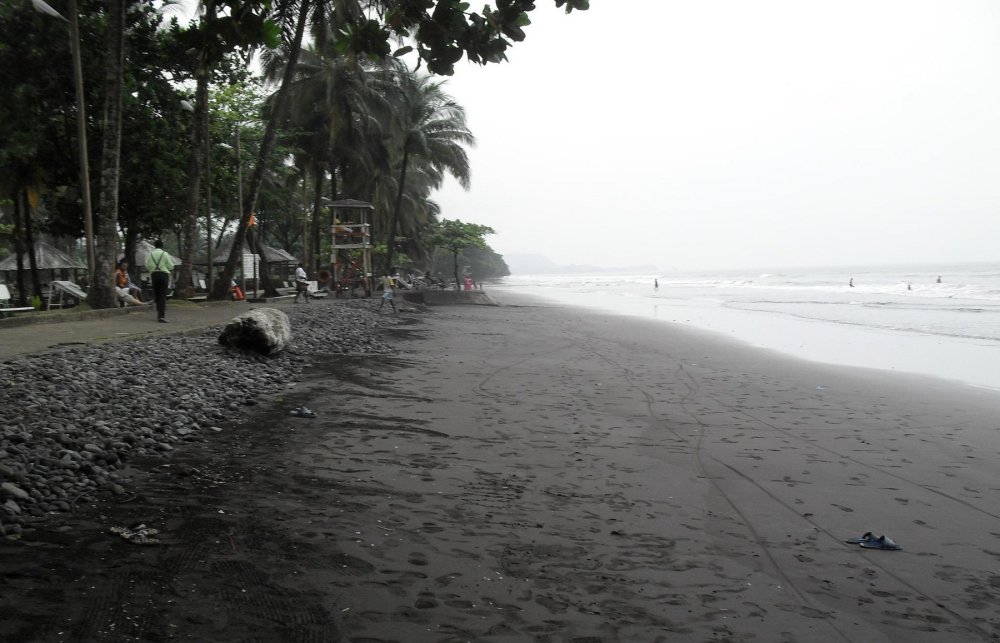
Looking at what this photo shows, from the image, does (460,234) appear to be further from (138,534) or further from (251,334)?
(138,534)

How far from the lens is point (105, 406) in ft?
18.4

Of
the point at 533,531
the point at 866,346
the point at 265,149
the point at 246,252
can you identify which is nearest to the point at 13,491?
the point at 533,531

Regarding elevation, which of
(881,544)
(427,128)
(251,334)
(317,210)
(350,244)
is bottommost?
(881,544)

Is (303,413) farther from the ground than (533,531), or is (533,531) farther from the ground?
(303,413)

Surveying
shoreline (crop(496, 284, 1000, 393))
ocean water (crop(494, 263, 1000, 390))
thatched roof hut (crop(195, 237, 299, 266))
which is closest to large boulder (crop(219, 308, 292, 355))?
shoreline (crop(496, 284, 1000, 393))

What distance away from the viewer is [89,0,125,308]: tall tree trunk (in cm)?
1291

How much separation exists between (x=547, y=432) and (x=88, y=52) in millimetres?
15638

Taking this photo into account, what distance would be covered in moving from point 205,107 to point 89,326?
828 centimetres

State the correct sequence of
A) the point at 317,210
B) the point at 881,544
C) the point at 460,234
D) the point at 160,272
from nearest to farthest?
the point at 881,544, the point at 160,272, the point at 317,210, the point at 460,234

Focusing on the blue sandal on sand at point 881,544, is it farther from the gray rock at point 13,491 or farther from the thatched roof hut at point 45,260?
the thatched roof hut at point 45,260

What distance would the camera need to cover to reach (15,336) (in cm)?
927

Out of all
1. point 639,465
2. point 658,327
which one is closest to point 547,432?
point 639,465

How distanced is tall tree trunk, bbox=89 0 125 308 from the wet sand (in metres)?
7.74

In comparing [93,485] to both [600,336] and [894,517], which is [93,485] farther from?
[600,336]
